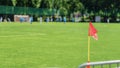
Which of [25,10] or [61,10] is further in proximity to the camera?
[61,10]

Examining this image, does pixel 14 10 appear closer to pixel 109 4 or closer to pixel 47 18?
pixel 47 18

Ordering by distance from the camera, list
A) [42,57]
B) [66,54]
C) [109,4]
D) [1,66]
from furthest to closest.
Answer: [109,4], [66,54], [42,57], [1,66]

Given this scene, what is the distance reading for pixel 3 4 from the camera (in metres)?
97.6

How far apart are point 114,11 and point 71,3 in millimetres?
11455

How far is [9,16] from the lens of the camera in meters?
93.8

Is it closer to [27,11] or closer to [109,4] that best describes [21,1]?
[27,11]

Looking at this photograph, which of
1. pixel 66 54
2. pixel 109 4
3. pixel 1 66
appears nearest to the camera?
pixel 1 66

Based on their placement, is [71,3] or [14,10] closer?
[14,10]

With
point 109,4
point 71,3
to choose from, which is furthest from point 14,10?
point 109,4

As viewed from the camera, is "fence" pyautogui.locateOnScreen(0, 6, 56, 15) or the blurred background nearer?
"fence" pyautogui.locateOnScreen(0, 6, 56, 15)

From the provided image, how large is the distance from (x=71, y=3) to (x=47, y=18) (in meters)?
9.57

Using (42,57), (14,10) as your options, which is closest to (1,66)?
(42,57)

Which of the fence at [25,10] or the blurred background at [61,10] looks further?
the blurred background at [61,10]

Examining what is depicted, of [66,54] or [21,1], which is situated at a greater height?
[21,1]
